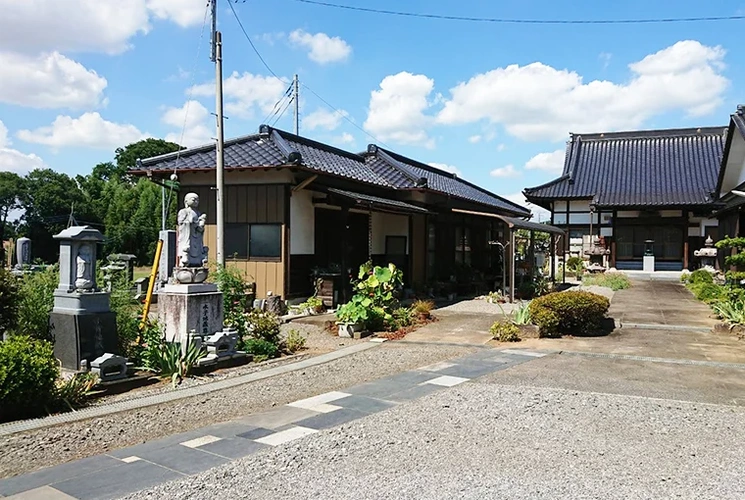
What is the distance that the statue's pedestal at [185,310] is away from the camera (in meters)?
8.16

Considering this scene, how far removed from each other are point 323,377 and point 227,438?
2.74 meters

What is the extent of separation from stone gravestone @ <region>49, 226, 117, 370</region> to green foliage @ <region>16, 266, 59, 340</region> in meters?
0.25

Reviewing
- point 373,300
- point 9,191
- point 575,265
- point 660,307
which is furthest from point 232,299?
point 9,191

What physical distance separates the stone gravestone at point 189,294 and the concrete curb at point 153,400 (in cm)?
118

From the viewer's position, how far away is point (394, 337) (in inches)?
432

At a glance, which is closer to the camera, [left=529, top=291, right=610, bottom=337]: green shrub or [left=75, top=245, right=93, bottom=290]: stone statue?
[left=75, top=245, right=93, bottom=290]: stone statue

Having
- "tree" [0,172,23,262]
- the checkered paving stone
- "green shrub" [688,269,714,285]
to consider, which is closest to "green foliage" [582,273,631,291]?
"green shrub" [688,269,714,285]

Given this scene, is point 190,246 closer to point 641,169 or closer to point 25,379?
point 25,379

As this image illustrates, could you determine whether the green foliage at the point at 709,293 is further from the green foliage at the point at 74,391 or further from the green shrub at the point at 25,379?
the green shrub at the point at 25,379

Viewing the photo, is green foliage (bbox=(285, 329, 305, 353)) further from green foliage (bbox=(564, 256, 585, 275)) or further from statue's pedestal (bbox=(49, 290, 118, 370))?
green foliage (bbox=(564, 256, 585, 275))

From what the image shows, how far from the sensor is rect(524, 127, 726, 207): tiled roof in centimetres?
2859

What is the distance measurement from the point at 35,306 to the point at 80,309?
0.95 meters

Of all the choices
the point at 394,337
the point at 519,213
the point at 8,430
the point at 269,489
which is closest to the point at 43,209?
the point at 519,213

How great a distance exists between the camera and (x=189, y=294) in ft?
26.9
